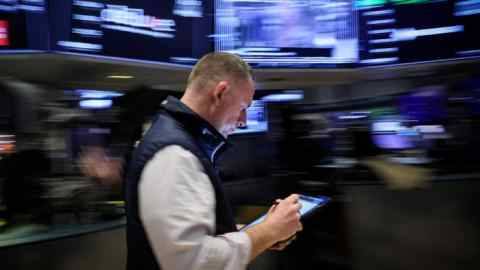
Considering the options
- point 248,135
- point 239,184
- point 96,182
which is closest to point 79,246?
point 96,182

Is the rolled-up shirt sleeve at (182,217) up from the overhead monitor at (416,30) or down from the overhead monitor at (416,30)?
down

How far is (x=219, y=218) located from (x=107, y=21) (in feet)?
7.95

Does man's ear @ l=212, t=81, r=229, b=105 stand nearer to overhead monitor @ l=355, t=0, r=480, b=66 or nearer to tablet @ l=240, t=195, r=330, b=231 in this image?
tablet @ l=240, t=195, r=330, b=231

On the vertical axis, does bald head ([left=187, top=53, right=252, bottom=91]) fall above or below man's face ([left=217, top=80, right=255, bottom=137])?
above

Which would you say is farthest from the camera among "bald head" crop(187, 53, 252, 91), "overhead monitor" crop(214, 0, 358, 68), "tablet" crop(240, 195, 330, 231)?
"overhead monitor" crop(214, 0, 358, 68)

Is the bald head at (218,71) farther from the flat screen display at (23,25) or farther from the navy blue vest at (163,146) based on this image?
the flat screen display at (23,25)

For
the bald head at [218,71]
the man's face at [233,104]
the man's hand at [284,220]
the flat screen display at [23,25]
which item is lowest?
the man's hand at [284,220]

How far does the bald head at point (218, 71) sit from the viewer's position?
1326mm

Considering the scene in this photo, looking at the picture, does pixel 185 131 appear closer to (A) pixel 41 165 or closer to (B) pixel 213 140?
(B) pixel 213 140

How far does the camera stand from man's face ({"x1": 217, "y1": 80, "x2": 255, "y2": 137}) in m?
1.35

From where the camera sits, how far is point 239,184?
15.0 ft

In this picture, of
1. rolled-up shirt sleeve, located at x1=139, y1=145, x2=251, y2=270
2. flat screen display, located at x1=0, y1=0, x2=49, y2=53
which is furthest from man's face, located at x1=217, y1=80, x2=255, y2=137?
flat screen display, located at x1=0, y1=0, x2=49, y2=53

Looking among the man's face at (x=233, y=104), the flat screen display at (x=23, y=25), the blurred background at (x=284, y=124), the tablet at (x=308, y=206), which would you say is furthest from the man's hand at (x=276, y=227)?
the flat screen display at (x=23, y=25)

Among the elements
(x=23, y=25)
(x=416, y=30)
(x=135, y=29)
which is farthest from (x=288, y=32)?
(x=23, y=25)
